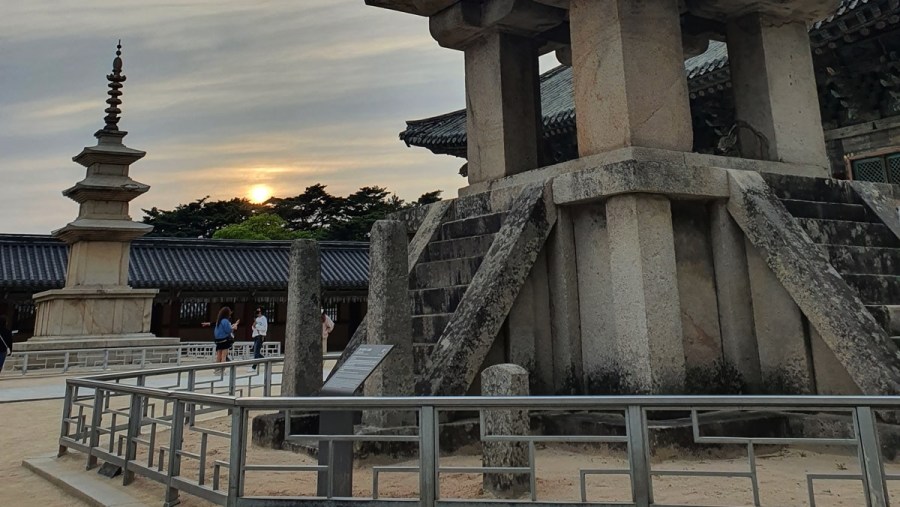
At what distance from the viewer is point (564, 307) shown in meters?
5.61

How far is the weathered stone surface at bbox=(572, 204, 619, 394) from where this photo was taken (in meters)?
5.30

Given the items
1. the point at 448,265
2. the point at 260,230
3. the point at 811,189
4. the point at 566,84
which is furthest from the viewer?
the point at 260,230

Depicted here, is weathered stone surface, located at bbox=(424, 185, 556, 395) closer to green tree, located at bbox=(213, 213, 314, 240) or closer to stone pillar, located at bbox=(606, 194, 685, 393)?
stone pillar, located at bbox=(606, 194, 685, 393)

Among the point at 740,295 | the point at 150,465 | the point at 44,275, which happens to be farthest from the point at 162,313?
the point at 740,295

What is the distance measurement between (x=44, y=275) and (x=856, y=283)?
83.8 feet

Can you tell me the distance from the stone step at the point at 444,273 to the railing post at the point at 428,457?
2.76 meters

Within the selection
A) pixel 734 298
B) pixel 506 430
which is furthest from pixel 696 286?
pixel 506 430

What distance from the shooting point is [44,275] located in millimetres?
22562

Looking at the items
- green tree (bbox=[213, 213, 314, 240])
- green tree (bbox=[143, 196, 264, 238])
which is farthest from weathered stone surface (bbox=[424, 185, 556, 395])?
green tree (bbox=[143, 196, 264, 238])

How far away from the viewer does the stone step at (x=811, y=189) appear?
5883 mm

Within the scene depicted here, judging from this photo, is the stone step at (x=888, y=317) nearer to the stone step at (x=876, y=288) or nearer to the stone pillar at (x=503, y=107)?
the stone step at (x=876, y=288)

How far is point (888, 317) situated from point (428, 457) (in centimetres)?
428

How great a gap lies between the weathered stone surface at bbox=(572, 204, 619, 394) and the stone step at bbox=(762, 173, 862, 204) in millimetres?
1809

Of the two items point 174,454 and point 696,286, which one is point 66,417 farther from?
point 696,286
